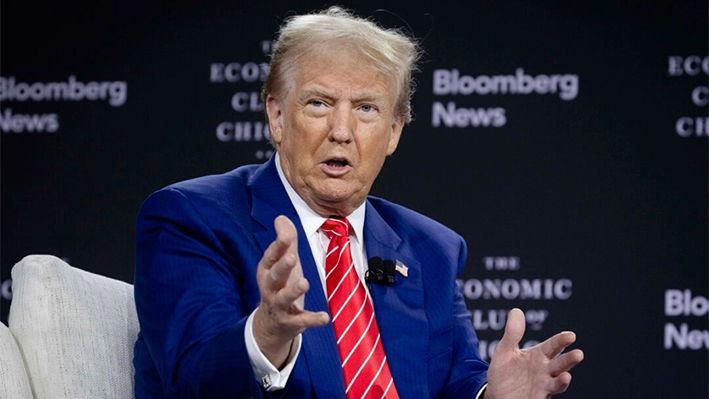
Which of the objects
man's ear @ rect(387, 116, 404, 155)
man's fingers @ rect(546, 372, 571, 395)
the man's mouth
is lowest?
man's fingers @ rect(546, 372, 571, 395)

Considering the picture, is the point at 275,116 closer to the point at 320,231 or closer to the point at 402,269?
the point at 320,231

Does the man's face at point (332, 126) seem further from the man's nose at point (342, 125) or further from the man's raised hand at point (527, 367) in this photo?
the man's raised hand at point (527, 367)

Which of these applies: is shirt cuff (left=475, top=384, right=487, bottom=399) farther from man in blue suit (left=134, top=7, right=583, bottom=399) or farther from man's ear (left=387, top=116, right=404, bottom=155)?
man's ear (left=387, top=116, right=404, bottom=155)

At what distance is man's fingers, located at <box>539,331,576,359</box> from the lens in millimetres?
2209

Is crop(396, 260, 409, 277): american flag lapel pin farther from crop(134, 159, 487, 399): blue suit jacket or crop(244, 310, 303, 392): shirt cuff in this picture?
crop(244, 310, 303, 392): shirt cuff

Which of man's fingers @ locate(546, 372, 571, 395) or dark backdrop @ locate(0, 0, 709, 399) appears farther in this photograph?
dark backdrop @ locate(0, 0, 709, 399)

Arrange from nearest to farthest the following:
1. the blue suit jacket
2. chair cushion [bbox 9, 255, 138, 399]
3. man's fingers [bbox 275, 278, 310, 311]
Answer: man's fingers [bbox 275, 278, 310, 311] < the blue suit jacket < chair cushion [bbox 9, 255, 138, 399]

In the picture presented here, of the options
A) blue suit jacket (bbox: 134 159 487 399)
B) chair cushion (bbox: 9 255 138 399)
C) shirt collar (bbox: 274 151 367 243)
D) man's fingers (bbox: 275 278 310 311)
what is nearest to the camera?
man's fingers (bbox: 275 278 310 311)

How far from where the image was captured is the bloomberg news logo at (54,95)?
15.0 feet

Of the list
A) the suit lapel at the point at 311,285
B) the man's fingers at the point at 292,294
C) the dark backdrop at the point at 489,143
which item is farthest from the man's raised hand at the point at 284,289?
the dark backdrop at the point at 489,143

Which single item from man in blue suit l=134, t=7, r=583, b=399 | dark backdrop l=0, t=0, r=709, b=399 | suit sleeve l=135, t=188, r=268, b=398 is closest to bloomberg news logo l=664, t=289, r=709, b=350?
dark backdrop l=0, t=0, r=709, b=399

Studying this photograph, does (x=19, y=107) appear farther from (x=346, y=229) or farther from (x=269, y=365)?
(x=269, y=365)

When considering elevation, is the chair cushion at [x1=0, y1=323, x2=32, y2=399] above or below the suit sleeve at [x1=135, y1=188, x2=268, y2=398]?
below

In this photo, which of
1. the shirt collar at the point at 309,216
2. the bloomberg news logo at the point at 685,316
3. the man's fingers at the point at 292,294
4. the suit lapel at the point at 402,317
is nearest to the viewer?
the man's fingers at the point at 292,294
